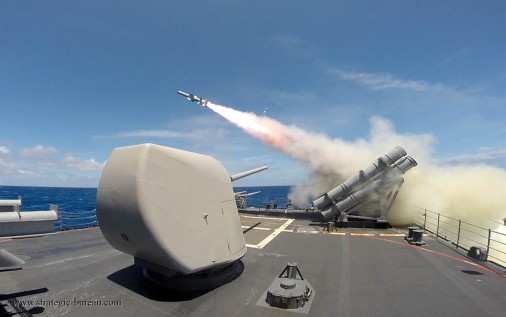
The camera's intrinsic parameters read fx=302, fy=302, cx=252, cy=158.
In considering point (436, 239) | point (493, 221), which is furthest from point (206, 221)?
point (493, 221)

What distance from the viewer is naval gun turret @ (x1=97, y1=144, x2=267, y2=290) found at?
5.32m

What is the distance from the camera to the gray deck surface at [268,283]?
18.1 feet

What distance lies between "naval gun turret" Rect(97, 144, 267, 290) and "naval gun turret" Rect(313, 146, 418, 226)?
406 inches

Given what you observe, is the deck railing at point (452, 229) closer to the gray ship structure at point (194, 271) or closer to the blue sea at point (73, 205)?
the gray ship structure at point (194, 271)

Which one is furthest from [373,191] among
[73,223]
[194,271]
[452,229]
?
[73,223]

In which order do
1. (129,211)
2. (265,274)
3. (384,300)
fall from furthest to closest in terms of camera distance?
1. (265,274)
2. (384,300)
3. (129,211)

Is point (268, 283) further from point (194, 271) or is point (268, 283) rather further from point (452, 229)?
point (452, 229)

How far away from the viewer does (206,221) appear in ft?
20.0

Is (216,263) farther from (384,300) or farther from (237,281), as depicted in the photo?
(384,300)

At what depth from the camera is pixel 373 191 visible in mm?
15719

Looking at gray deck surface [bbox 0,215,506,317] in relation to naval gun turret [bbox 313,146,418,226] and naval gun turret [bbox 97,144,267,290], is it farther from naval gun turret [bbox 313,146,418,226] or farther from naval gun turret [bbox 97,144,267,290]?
naval gun turret [bbox 313,146,418,226]

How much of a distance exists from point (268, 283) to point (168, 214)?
3.02m

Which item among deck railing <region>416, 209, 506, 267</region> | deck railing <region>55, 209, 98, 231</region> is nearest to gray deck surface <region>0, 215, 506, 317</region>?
deck railing <region>55, 209, 98, 231</region>

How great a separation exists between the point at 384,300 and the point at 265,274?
2780 mm
